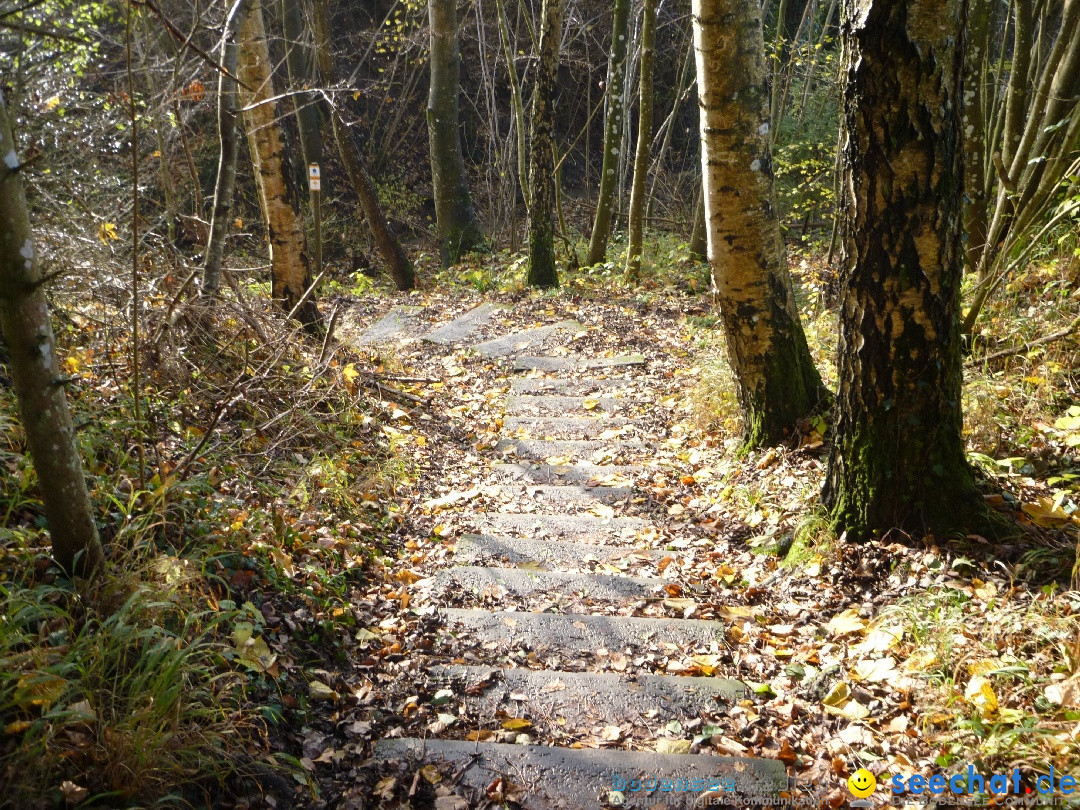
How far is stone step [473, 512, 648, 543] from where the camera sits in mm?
4605

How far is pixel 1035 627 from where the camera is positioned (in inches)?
108

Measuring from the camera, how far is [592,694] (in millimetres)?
3016

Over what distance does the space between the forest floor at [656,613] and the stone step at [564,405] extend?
1.02m

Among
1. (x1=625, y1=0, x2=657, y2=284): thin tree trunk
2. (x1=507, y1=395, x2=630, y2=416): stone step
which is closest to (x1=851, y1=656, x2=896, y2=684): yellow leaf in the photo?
(x1=507, y1=395, x2=630, y2=416): stone step

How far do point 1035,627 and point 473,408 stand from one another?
5.02 m

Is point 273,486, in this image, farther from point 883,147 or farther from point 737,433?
point 883,147

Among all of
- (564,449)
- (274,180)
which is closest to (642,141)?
(274,180)

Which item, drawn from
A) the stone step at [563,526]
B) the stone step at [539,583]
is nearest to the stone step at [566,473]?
the stone step at [563,526]

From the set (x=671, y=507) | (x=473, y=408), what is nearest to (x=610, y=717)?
(x=671, y=507)

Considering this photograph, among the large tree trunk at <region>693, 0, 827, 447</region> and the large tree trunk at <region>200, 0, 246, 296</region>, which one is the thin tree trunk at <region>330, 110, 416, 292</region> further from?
the large tree trunk at <region>693, 0, 827, 447</region>

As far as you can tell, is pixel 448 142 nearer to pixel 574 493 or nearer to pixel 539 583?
pixel 574 493

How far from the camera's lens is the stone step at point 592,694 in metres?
2.92

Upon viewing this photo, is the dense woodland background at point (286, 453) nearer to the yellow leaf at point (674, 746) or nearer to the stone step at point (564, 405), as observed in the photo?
the stone step at point (564, 405)

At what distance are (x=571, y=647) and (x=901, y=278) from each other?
2.21 m
